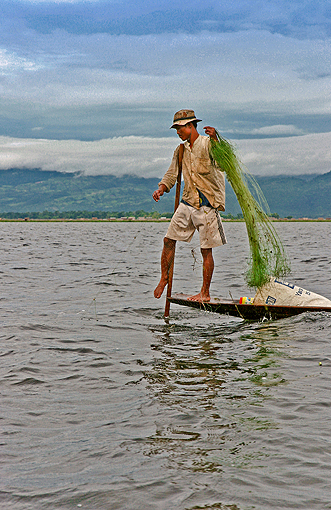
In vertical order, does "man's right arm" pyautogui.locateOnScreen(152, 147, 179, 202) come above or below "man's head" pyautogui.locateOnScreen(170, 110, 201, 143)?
below

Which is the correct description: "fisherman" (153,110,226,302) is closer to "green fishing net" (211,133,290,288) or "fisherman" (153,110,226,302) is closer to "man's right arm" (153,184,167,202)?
"man's right arm" (153,184,167,202)

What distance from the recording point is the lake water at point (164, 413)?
2.90 metres

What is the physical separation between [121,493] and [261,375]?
8.26 ft

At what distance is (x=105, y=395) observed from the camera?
4.53 metres

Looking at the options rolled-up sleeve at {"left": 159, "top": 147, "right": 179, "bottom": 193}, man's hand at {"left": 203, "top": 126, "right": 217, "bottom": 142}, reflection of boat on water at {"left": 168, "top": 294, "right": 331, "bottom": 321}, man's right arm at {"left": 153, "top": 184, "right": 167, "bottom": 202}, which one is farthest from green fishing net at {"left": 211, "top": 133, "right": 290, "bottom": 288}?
man's right arm at {"left": 153, "top": 184, "right": 167, "bottom": 202}

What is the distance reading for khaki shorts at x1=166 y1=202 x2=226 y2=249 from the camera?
783cm

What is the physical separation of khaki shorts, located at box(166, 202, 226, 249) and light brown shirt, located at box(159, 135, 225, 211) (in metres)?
0.12

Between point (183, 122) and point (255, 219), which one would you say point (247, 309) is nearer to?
point (255, 219)

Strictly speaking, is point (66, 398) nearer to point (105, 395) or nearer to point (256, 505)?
point (105, 395)

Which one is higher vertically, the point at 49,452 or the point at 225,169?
the point at 225,169

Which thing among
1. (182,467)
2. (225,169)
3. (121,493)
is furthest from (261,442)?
(225,169)

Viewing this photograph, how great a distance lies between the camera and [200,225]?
25.9ft

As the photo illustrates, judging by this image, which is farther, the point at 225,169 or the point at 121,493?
the point at 225,169

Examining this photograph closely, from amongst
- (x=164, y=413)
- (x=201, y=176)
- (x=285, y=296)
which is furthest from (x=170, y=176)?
(x=164, y=413)
